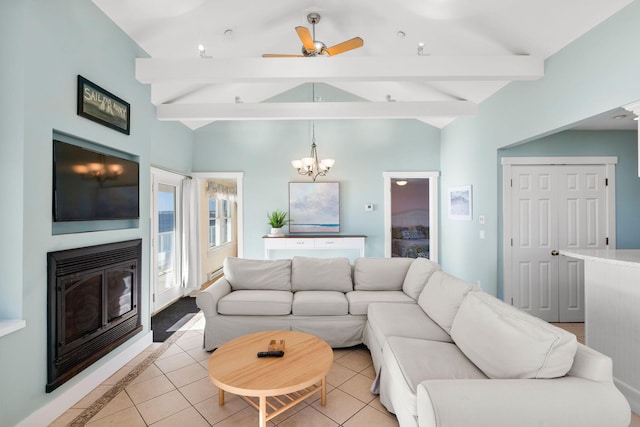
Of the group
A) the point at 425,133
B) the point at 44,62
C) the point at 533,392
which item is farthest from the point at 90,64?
the point at 425,133

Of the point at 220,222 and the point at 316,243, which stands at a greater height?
the point at 220,222

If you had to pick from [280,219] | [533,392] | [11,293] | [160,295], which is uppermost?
[280,219]

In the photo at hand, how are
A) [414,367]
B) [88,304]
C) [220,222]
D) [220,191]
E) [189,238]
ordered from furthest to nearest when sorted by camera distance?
[220,222]
[220,191]
[189,238]
[88,304]
[414,367]

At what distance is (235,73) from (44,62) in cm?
133

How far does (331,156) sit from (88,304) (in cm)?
420

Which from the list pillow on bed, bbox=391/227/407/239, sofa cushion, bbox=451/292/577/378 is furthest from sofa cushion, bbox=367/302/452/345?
pillow on bed, bbox=391/227/407/239

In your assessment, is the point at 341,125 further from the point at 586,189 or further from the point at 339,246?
the point at 586,189

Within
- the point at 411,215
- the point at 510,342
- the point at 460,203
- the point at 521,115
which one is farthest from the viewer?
the point at 411,215

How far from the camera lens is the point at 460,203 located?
4715 mm

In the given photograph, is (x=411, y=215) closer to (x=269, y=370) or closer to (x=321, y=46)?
(x=321, y=46)

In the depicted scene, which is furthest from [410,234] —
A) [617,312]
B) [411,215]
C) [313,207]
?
[617,312]

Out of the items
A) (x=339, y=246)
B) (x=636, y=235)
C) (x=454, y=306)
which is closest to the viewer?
(x=454, y=306)

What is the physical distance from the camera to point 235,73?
279 cm

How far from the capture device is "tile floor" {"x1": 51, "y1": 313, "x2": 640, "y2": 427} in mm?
1973
